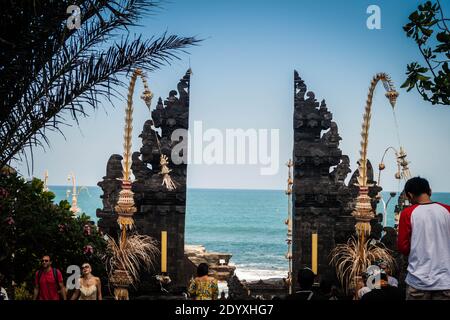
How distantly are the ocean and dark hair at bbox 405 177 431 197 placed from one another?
52.3 meters

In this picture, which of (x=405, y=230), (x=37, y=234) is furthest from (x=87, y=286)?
(x=405, y=230)

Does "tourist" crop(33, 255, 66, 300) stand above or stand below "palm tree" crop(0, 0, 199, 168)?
below

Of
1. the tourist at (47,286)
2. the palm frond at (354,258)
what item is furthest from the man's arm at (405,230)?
the palm frond at (354,258)

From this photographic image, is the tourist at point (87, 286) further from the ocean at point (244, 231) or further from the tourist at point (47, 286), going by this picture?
the ocean at point (244, 231)

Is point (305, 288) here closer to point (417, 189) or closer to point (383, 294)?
point (383, 294)

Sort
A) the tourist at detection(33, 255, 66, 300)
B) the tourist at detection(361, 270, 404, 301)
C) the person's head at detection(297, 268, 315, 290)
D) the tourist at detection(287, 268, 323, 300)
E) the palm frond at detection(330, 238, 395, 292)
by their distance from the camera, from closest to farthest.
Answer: the tourist at detection(361, 270, 404, 301)
the tourist at detection(287, 268, 323, 300)
the person's head at detection(297, 268, 315, 290)
the tourist at detection(33, 255, 66, 300)
the palm frond at detection(330, 238, 395, 292)

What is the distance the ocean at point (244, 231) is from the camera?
237ft

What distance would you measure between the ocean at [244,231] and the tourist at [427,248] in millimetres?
52343

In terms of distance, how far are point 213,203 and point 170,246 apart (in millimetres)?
121832

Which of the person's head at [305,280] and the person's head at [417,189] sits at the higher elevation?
the person's head at [417,189]

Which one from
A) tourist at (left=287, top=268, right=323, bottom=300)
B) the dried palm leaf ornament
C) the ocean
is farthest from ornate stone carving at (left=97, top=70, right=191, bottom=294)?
the ocean

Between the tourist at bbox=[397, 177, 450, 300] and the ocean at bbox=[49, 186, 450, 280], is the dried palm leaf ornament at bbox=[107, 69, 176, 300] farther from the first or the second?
the ocean at bbox=[49, 186, 450, 280]

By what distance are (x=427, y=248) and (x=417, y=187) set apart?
1.83 ft

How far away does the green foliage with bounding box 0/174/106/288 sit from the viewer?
11.7 meters
